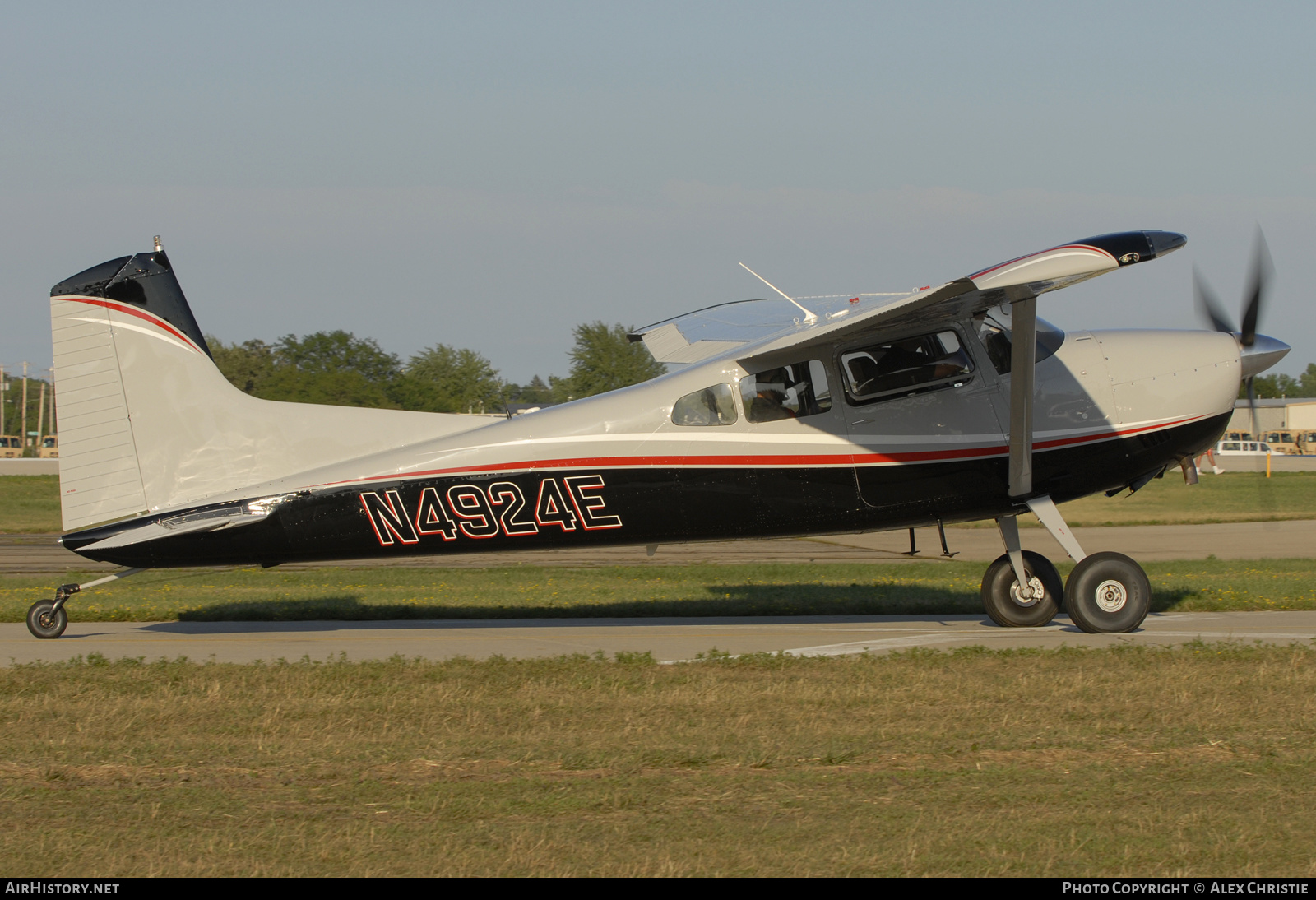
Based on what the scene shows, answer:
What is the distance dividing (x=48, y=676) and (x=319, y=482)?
114 inches

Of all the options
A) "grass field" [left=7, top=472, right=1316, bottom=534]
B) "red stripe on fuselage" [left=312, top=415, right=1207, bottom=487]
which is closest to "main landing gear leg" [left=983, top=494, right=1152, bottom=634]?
"red stripe on fuselage" [left=312, top=415, right=1207, bottom=487]

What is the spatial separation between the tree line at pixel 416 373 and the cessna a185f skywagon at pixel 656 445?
41489mm

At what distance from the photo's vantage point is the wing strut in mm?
10445

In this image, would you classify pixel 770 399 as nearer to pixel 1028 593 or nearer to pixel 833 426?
pixel 833 426

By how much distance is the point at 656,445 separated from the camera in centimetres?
1113

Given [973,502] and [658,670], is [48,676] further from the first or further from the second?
[973,502]

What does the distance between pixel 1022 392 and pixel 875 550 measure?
1695cm

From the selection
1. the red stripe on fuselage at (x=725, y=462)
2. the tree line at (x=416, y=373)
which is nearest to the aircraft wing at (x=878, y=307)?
the red stripe on fuselage at (x=725, y=462)

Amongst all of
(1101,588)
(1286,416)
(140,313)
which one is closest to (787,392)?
(1101,588)

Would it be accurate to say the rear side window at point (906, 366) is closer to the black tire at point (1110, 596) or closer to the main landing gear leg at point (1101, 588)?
the main landing gear leg at point (1101, 588)

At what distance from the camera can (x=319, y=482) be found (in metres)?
11.1

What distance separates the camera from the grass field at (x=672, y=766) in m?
4.96
